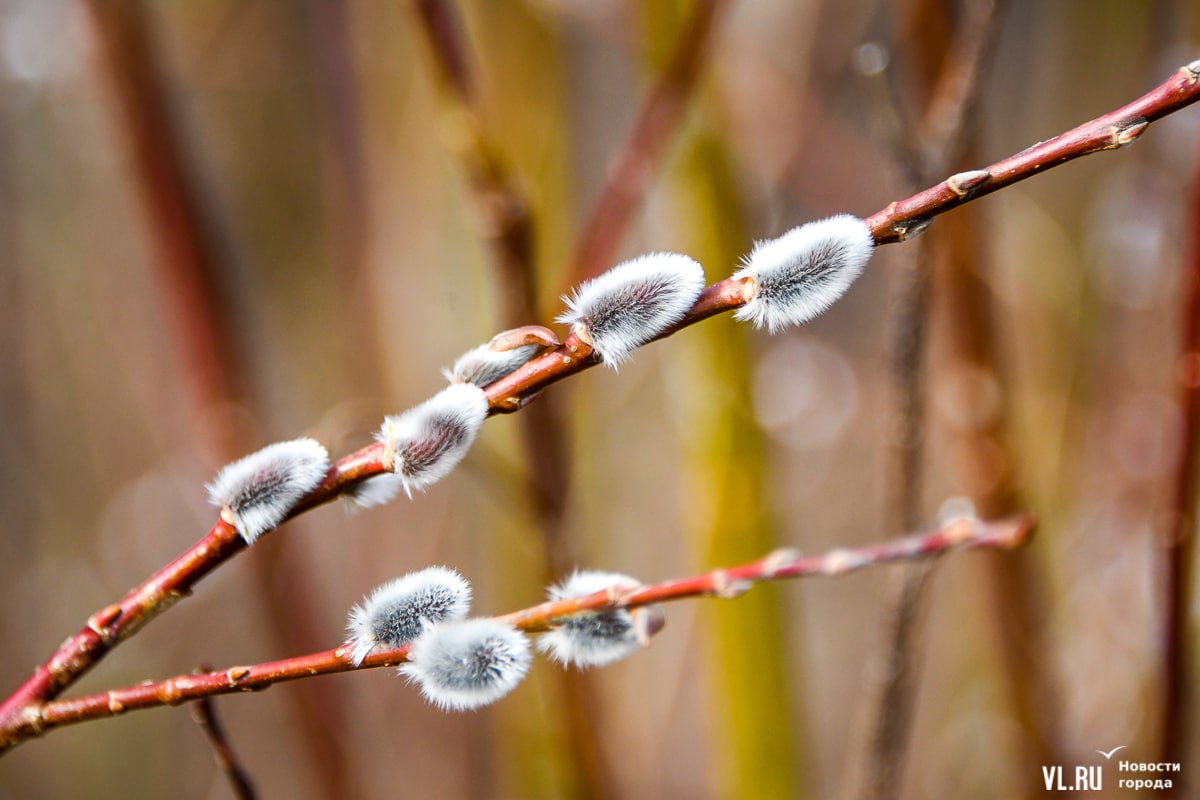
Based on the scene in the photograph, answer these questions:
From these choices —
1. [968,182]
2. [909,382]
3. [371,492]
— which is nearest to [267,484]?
[371,492]

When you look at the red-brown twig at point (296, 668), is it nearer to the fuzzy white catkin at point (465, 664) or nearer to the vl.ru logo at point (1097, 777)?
the fuzzy white catkin at point (465, 664)

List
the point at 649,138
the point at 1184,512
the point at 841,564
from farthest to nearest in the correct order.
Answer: the point at 649,138
the point at 1184,512
the point at 841,564

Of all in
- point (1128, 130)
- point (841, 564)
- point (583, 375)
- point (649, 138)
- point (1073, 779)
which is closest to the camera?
point (1128, 130)

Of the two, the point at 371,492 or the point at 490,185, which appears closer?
the point at 371,492

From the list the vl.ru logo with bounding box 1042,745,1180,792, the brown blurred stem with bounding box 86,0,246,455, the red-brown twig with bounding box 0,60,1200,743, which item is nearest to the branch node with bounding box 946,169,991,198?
the red-brown twig with bounding box 0,60,1200,743

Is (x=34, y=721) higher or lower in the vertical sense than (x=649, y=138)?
lower

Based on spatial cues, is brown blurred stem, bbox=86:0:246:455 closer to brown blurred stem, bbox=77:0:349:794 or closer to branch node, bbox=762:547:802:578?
brown blurred stem, bbox=77:0:349:794

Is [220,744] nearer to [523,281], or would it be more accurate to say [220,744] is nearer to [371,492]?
[371,492]

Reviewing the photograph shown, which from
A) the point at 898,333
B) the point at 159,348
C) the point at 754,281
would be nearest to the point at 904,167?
the point at 898,333

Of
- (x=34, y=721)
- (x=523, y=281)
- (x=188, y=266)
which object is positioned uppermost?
(x=188, y=266)
